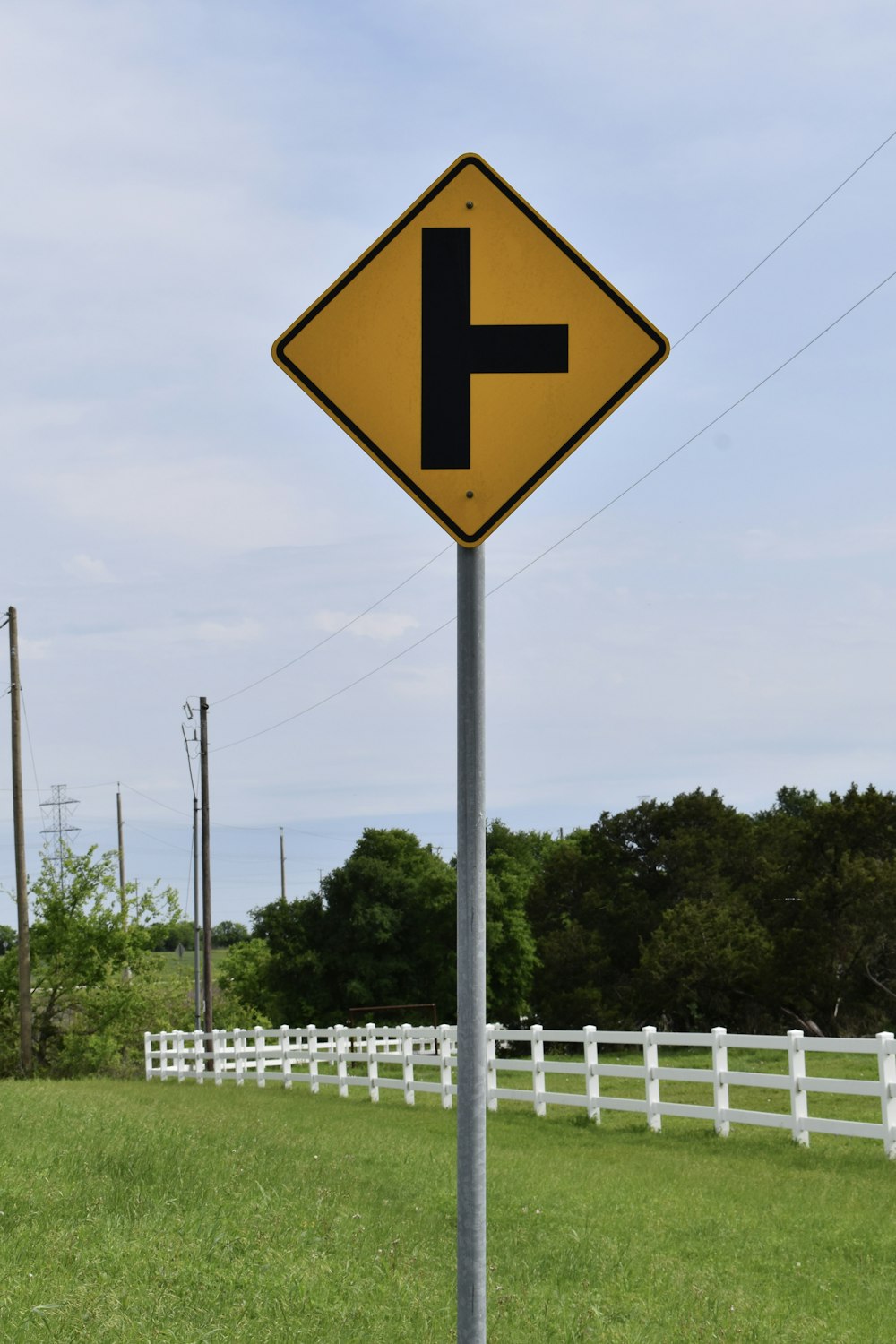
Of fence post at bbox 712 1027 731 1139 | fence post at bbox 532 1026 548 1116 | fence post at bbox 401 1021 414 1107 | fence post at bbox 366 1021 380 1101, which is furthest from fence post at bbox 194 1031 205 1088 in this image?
fence post at bbox 712 1027 731 1139

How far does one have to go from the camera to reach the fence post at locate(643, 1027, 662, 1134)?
17.1m

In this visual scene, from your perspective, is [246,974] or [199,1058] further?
[246,974]

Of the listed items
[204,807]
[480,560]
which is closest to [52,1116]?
[480,560]

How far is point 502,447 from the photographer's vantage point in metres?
3.28

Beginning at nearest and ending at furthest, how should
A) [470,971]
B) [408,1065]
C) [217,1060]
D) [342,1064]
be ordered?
[470,971], [408,1065], [342,1064], [217,1060]

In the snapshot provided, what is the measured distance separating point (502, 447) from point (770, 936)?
38.6 metres

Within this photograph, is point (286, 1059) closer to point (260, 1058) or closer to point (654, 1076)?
point (260, 1058)

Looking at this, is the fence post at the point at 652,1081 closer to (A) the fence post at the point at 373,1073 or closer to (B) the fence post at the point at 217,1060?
(A) the fence post at the point at 373,1073

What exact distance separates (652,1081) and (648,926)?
2849cm

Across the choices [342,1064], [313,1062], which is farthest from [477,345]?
[313,1062]

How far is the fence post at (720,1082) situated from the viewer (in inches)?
640

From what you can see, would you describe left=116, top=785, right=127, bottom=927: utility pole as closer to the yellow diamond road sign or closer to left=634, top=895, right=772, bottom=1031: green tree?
left=634, top=895, right=772, bottom=1031: green tree

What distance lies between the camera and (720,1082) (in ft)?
53.6

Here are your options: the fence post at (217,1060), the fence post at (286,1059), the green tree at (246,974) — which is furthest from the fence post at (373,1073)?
the green tree at (246,974)
